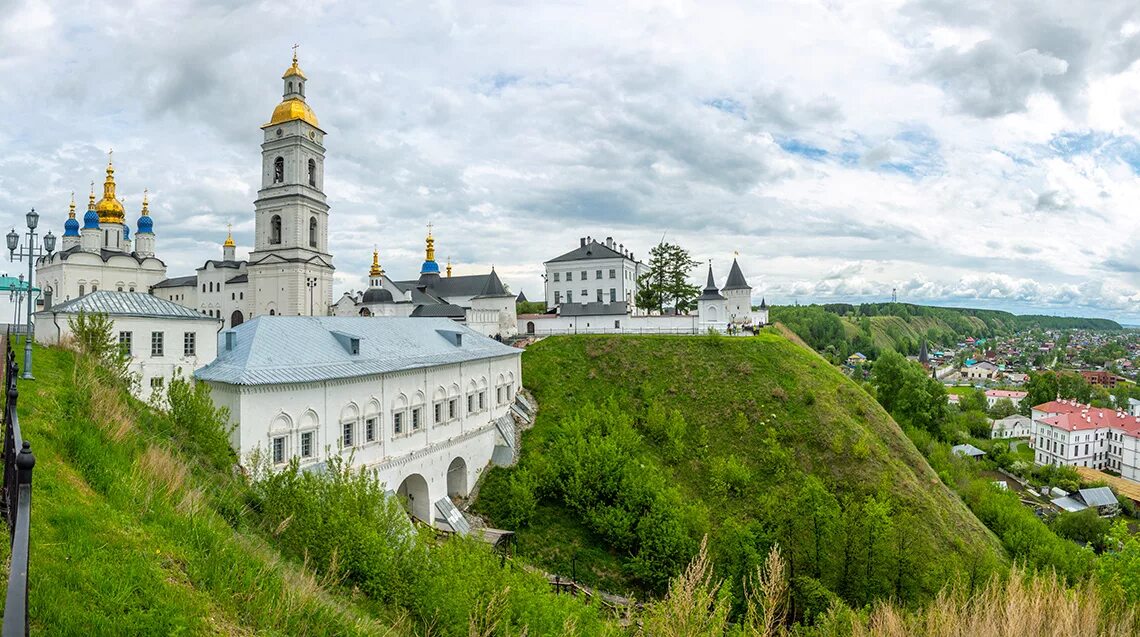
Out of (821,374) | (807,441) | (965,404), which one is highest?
(821,374)

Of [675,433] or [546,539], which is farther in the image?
[675,433]

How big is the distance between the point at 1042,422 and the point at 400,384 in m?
78.0

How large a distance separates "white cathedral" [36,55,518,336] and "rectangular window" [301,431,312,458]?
2510cm

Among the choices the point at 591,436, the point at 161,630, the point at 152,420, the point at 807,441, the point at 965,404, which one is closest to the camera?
the point at 161,630

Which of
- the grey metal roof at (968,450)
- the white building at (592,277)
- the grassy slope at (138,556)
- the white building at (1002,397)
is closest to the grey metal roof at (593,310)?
the white building at (592,277)

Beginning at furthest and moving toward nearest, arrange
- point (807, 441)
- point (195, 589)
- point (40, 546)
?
point (807, 441), point (195, 589), point (40, 546)

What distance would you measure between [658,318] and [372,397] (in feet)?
95.2

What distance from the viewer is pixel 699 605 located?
21.4ft

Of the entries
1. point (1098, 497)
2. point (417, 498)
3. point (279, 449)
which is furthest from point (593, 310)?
point (1098, 497)

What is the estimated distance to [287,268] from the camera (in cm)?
5097

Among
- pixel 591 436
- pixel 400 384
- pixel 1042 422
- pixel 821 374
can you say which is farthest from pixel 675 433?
pixel 1042 422

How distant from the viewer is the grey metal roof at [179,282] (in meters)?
59.3

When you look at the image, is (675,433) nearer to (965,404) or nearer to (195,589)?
(195,589)

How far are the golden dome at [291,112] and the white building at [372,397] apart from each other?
29.7 metres
